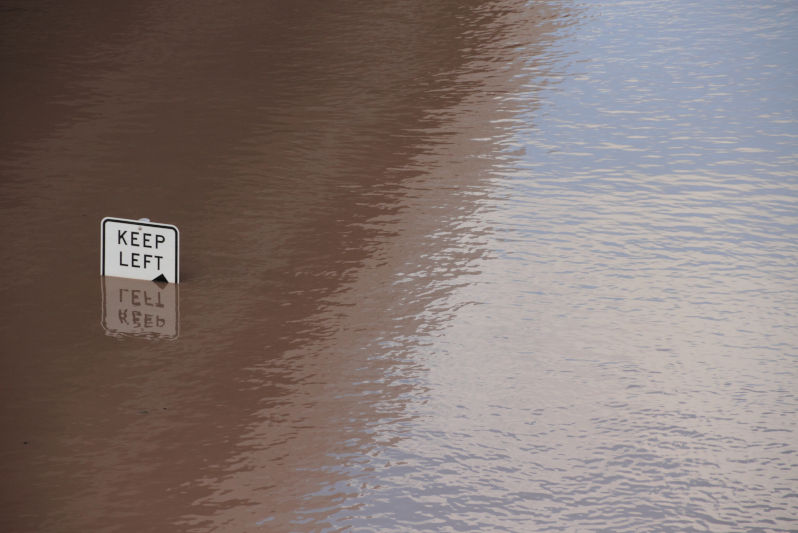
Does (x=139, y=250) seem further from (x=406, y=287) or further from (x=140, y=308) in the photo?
(x=406, y=287)

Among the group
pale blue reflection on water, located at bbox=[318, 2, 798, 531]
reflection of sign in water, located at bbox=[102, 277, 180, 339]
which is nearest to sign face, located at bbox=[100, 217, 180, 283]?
reflection of sign in water, located at bbox=[102, 277, 180, 339]

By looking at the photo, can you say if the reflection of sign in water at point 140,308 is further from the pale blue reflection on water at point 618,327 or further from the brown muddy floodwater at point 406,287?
the pale blue reflection on water at point 618,327

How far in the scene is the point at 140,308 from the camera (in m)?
2.02

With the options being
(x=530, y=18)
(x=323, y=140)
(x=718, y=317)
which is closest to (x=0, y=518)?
(x=718, y=317)

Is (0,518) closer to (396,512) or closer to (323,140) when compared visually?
(396,512)

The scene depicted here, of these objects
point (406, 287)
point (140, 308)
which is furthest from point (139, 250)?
point (406, 287)

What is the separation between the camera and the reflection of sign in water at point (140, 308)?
1936 mm

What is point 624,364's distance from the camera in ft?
5.94

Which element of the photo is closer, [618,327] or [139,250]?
[618,327]

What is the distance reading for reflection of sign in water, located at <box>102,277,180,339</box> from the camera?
194 cm

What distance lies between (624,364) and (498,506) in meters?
0.46

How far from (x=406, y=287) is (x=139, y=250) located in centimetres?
55

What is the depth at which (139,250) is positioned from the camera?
6.88 ft

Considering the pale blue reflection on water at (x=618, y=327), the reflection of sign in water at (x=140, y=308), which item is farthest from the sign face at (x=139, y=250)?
the pale blue reflection on water at (x=618, y=327)
